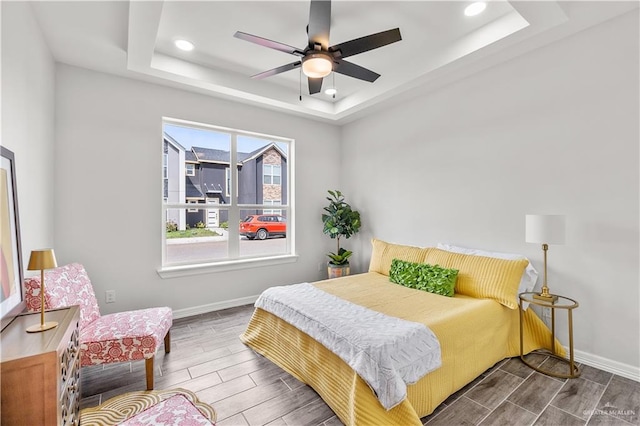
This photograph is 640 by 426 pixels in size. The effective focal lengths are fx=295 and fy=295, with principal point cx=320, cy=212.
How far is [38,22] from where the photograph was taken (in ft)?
7.88

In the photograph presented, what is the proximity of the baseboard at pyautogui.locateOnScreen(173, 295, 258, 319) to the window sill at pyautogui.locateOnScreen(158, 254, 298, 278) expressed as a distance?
1.42ft

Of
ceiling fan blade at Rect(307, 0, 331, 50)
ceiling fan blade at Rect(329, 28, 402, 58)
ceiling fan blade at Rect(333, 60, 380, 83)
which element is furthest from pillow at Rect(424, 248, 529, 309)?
ceiling fan blade at Rect(307, 0, 331, 50)

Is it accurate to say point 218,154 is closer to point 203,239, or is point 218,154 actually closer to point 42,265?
point 203,239

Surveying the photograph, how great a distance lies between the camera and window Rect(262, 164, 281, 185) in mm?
4496

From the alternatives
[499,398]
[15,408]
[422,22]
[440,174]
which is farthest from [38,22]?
[499,398]

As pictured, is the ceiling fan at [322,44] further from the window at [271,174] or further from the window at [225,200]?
the window at [271,174]

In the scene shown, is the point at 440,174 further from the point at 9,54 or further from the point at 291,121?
the point at 9,54

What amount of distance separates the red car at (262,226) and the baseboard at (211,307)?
0.89 meters

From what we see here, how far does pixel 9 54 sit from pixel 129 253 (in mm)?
2104

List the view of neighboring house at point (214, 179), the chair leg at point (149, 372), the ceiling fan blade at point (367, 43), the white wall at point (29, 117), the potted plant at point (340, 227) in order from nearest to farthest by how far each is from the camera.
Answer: the white wall at point (29, 117) < the ceiling fan blade at point (367, 43) < the chair leg at point (149, 372) < the view of neighboring house at point (214, 179) < the potted plant at point (340, 227)

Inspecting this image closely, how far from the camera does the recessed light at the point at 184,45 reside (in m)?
2.88

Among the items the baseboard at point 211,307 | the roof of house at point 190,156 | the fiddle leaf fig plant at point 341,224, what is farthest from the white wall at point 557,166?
the roof of house at point 190,156

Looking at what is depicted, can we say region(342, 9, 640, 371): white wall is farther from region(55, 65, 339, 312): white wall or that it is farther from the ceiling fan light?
region(55, 65, 339, 312): white wall

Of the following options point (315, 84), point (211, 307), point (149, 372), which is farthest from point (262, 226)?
point (149, 372)
